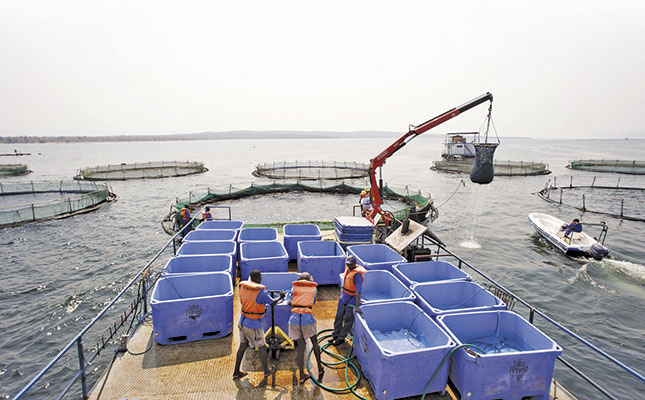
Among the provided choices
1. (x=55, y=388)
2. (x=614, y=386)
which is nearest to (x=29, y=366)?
(x=55, y=388)

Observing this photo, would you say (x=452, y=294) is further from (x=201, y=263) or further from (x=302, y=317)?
(x=201, y=263)

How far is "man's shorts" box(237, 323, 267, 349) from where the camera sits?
5.99 meters

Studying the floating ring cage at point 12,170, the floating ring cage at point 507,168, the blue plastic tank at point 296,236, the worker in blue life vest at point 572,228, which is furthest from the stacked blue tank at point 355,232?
the floating ring cage at point 12,170

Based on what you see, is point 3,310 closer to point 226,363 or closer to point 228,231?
point 228,231

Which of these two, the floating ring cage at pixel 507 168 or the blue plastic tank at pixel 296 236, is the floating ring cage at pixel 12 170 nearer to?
the blue plastic tank at pixel 296 236

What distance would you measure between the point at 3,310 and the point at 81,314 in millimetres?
3709

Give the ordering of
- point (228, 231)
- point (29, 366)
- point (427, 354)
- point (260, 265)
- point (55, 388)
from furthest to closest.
A: point (228, 231), point (29, 366), point (55, 388), point (260, 265), point (427, 354)

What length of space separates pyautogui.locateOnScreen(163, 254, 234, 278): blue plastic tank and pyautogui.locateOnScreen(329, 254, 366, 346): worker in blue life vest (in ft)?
12.2

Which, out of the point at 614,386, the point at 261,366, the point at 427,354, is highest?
the point at 427,354

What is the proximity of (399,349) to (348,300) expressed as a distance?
135cm

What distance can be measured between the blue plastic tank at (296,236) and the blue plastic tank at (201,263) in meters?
2.72

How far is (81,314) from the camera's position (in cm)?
1477

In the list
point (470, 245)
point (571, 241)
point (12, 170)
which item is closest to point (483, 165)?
point (470, 245)

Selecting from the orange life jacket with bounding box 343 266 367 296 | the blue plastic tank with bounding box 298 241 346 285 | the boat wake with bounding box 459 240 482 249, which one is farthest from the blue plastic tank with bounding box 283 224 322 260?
the boat wake with bounding box 459 240 482 249
